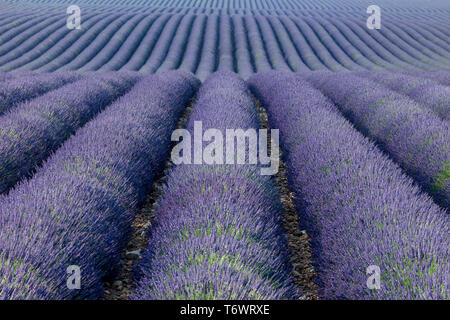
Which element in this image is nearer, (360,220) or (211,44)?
(360,220)

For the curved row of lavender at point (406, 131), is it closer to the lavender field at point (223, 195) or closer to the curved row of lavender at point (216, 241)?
the lavender field at point (223, 195)

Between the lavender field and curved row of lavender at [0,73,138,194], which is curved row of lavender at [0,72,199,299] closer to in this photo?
the lavender field

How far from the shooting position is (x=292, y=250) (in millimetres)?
3607

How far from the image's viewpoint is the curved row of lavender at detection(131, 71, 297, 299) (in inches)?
79.5

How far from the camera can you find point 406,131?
509 centimetres

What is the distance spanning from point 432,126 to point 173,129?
3348mm

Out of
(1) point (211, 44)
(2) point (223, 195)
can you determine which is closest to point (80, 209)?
(2) point (223, 195)

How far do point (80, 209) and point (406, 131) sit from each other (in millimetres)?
3845

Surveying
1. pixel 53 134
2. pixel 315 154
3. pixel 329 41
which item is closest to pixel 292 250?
pixel 315 154

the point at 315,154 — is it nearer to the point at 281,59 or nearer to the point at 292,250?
the point at 292,250

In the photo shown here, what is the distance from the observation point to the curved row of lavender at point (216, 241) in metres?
2.02

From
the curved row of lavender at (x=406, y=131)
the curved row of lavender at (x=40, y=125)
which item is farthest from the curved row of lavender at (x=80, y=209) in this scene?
the curved row of lavender at (x=406, y=131)

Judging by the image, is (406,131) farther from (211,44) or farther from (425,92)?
(211,44)
